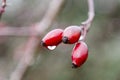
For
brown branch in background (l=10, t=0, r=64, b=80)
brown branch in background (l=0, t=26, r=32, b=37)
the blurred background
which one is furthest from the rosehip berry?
the blurred background

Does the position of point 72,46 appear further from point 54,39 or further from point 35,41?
point 54,39

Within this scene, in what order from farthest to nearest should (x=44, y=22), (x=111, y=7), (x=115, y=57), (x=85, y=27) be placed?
(x=111, y=7) → (x=115, y=57) → (x=44, y=22) → (x=85, y=27)

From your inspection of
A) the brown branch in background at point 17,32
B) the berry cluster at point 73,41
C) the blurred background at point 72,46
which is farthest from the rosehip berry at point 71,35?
the blurred background at point 72,46

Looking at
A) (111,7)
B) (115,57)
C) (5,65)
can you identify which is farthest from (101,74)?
(5,65)

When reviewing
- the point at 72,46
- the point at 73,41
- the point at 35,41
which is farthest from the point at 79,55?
the point at 72,46

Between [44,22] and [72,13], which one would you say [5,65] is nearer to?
[72,13]

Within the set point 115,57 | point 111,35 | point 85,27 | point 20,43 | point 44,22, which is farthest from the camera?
point 20,43

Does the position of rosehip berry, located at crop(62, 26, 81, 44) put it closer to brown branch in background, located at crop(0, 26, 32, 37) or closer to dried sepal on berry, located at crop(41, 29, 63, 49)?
dried sepal on berry, located at crop(41, 29, 63, 49)

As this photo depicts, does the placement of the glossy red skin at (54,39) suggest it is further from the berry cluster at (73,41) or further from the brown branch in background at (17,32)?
the brown branch in background at (17,32)
